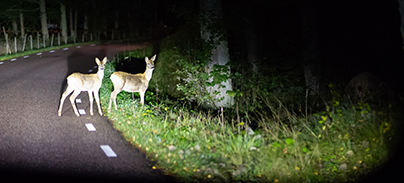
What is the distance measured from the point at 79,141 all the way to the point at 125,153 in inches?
47.8

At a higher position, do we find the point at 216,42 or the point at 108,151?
the point at 216,42

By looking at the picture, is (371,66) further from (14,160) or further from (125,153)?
(14,160)

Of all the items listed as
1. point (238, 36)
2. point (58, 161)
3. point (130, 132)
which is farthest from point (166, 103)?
point (238, 36)

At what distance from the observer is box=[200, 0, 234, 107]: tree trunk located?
34.7 feet

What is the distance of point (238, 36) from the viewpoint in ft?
65.4

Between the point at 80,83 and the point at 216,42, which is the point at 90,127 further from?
the point at 216,42

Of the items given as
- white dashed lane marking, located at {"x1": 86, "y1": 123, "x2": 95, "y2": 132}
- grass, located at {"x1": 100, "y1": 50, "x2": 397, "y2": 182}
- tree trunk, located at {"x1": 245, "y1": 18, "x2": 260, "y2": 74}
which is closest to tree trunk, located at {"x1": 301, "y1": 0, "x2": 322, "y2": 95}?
tree trunk, located at {"x1": 245, "y1": 18, "x2": 260, "y2": 74}

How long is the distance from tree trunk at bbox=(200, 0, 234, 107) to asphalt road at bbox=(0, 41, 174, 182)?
11.7 ft

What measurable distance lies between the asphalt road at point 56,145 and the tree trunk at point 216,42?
355cm

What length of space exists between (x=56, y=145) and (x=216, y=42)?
5463mm

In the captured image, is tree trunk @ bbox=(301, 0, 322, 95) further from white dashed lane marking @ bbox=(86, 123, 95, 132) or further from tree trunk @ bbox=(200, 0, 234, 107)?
white dashed lane marking @ bbox=(86, 123, 95, 132)

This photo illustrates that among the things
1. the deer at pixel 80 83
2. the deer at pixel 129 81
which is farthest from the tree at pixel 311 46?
the deer at pixel 80 83

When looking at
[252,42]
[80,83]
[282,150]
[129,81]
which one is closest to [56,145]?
[80,83]

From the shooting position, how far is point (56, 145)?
23.4 feet
